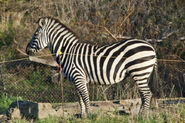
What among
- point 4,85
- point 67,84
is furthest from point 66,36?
point 4,85

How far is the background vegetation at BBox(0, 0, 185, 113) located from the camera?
945 cm

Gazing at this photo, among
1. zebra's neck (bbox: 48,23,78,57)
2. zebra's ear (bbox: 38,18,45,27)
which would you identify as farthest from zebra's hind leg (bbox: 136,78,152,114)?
zebra's ear (bbox: 38,18,45,27)

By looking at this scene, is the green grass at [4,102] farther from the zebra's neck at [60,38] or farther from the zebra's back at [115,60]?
the zebra's back at [115,60]

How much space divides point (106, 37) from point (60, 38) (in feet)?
9.84

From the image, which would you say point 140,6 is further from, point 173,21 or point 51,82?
point 51,82

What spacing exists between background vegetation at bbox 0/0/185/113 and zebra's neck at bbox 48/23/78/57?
1.53 meters

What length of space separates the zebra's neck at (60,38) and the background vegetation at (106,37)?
153cm

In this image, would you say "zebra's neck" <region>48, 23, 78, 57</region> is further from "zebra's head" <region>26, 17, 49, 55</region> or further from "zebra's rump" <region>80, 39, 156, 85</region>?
"zebra's rump" <region>80, 39, 156, 85</region>

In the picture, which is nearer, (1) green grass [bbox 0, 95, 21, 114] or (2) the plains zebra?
(2) the plains zebra

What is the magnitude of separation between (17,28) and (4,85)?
14.3ft

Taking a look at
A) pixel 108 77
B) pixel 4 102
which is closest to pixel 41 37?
pixel 108 77

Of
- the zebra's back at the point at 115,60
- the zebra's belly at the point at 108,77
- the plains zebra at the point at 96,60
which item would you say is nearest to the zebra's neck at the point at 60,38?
the plains zebra at the point at 96,60

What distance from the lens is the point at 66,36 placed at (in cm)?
720

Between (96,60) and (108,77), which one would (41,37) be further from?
(108,77)
